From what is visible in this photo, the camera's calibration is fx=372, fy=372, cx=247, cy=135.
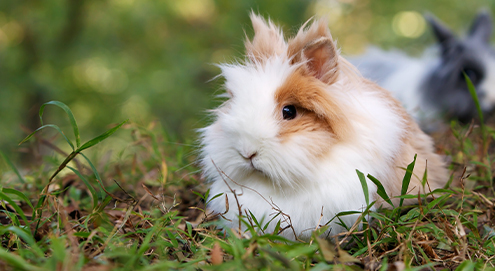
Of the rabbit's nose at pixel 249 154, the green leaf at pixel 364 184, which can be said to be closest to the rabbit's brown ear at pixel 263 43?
the rabbit's nose at pixel 249 154

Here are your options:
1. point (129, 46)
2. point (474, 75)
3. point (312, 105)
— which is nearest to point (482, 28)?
point (474, 75)

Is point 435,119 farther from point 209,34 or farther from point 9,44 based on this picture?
point 9,44

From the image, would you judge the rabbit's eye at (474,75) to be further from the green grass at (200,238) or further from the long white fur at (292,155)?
the long white fur at (292,155)

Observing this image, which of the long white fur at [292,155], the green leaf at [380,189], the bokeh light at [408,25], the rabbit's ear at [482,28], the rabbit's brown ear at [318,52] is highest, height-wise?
the bokeh light at [408,25]

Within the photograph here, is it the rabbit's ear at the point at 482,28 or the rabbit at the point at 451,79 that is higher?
the rabbit's ear at the point at 482,28

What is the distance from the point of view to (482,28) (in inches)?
189

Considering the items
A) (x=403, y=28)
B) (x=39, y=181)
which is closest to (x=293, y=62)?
(x=39, y=181)

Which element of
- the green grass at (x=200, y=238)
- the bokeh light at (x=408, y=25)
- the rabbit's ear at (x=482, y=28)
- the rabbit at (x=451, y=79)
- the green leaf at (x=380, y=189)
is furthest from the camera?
the bokeh light at (x=408, y=25)

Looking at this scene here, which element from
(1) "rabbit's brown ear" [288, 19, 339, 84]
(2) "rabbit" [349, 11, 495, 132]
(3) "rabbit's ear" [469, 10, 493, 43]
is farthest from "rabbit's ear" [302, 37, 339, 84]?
(3) "rabbit's ear" [469, 10, 493, 43]

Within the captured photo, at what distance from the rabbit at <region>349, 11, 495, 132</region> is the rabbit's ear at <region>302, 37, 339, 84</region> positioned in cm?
265

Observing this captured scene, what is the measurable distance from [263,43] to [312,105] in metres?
0.58

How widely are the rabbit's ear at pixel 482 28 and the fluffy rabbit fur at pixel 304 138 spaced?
3537mm

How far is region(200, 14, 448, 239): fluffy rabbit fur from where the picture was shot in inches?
74.9

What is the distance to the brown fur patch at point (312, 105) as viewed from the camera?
1964 mm
